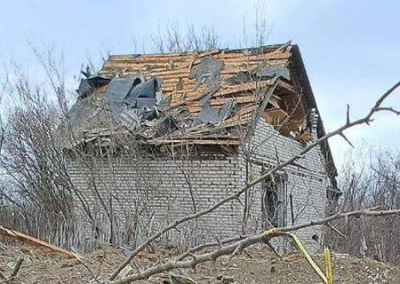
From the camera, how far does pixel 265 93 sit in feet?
40.3

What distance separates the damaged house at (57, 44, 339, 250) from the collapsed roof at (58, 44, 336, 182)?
2cm

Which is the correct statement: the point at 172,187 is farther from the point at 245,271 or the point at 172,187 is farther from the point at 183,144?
the point at 245,271

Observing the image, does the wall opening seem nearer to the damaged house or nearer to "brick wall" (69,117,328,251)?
the damaged house

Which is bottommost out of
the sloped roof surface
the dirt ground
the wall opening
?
the dirt ground

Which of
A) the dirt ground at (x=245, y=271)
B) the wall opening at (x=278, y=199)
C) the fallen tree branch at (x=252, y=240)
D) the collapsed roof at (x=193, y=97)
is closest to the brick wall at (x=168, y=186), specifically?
the collapsed roof at (x=193, y=97)

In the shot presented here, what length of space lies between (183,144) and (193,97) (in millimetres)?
1726

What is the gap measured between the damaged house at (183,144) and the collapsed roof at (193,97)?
0.02 metres

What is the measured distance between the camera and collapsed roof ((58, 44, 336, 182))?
11742 millimetres

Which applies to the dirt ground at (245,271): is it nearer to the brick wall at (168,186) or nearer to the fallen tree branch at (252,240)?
the fallen tree branch at (252,240)

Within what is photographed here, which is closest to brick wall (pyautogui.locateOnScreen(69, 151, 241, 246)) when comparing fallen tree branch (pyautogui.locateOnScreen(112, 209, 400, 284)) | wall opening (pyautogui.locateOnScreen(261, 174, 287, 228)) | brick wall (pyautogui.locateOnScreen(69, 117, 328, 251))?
brick wall (pyautogui.locateOnScreen(69, 117, 328, 251))

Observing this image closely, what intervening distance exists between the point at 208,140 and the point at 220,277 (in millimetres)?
6499

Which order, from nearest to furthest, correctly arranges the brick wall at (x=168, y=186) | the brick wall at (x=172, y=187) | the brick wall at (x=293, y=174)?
the brick wall at (x=172, y=187)
the brick wall at (x=168, y=186)
the brick wall at (x=293, y=174)

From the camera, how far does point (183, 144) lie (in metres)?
11.5

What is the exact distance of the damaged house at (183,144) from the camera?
11.5 metres
